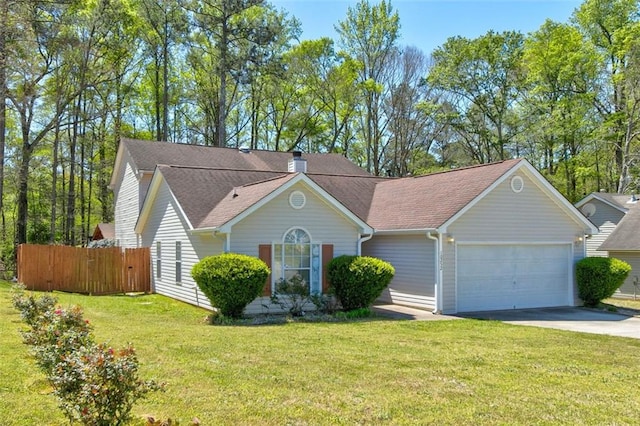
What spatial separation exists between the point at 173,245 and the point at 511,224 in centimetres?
1076

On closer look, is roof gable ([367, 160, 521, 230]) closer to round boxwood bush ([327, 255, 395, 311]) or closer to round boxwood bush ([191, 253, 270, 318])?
round boxwood bush ([327, 255, 395, 311])

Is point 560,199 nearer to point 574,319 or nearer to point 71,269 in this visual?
point 574,319

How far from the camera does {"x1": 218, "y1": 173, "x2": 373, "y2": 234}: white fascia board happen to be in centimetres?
1405

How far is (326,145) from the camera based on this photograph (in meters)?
41.8

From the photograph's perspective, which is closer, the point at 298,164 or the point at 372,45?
the point at 298,164

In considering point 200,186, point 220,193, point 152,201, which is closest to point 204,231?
point 220,193

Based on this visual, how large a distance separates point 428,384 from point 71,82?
27.9m

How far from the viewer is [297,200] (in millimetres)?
15195

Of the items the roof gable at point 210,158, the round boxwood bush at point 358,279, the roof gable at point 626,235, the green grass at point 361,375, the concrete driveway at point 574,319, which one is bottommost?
the concrete driveway at point 574,319

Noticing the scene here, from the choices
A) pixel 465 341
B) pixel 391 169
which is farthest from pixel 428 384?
pixel 391 169

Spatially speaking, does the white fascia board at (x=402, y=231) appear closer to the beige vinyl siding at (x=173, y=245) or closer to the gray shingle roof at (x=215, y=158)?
the beige vinyl siding at (x=173, y=245)

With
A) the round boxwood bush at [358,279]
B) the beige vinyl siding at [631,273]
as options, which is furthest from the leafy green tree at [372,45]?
the round boxwood bush at [358,279]

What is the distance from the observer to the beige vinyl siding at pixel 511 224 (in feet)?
51.3

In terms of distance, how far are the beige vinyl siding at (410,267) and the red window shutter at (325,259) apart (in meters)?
2.55
